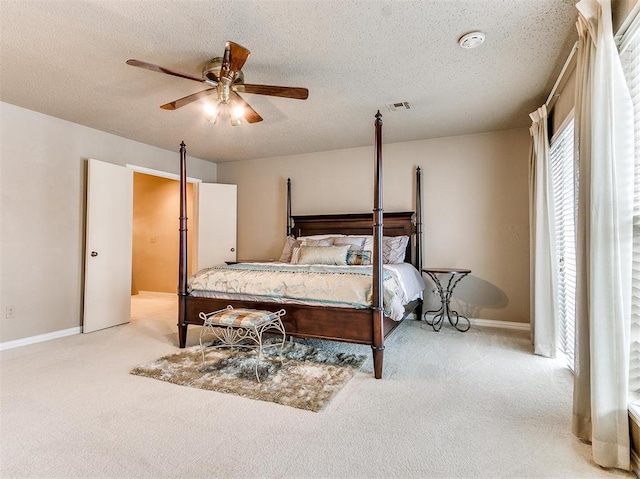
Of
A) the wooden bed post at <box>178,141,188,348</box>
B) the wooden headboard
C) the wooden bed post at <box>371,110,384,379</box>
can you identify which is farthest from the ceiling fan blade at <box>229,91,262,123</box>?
the wooden headboard

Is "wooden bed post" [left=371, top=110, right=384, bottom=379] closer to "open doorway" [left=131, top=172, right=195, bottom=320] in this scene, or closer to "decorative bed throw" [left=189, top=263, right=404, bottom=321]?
"decorative bed throw" [left=189, top=263, right=404, bottom=321]

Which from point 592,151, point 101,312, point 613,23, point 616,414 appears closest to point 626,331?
point 616,414

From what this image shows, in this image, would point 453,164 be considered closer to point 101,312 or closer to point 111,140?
point 111,140

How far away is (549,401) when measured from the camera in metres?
2.26

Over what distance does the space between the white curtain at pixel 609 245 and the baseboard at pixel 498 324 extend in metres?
2.78

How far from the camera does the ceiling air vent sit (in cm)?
347

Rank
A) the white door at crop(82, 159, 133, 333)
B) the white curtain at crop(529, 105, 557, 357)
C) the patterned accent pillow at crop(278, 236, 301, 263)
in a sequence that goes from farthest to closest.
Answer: the patterned accent pillow at crop(278, 236, 301, 263), the white door at crop(82, 159, 133, 333), the white curtain at crop(529, 105, 557, 357)

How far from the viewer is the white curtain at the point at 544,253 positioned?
122 inches

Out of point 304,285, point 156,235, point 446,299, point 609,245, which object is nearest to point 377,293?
point 304,285

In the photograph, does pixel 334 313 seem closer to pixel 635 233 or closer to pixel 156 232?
pixel 635 233

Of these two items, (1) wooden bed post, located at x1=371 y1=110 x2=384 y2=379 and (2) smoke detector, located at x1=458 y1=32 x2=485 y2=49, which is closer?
(2) smoke detector, located at x1=458 y1=32 x2=485 y2=49

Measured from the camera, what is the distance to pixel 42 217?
377 centimetres

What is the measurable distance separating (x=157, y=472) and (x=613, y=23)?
10.3 ft

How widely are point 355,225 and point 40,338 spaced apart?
398 centimetres
